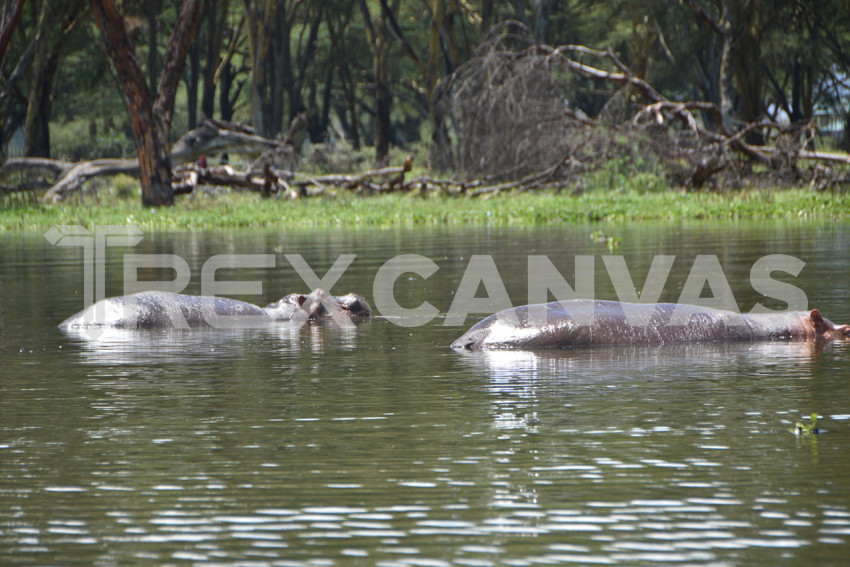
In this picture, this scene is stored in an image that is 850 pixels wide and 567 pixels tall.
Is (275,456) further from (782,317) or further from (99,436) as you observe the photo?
(782,317)

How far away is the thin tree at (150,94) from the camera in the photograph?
27.8 meters

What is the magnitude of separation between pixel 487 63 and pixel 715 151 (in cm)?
525

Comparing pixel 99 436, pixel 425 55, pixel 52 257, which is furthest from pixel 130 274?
pixel 425 55

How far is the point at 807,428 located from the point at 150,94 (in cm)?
2412

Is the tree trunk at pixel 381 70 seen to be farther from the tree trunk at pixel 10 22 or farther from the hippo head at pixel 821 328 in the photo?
the hippo head at pixel 821 328

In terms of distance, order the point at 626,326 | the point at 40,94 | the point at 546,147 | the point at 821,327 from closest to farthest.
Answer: the point at 626,326, the point at 821,327, the point at 546,147, the point at 40,94

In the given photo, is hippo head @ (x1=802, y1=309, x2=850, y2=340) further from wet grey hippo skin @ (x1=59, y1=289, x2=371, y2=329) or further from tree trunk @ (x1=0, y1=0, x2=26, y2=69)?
tree trunk @ (x1=0, y1=0, x2=26, y2=69)

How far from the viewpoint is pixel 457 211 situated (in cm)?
2683

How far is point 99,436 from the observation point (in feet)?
20.3

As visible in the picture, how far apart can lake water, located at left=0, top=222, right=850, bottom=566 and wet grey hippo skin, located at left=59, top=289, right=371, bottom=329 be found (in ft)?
1.37

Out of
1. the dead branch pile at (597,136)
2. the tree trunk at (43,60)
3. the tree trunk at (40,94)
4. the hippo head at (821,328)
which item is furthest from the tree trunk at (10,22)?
the hippo head at (821,328)

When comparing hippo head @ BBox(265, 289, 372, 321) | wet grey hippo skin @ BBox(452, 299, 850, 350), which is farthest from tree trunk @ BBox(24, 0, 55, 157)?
wet grey hippo skin @ BBox(452, 299, 850, 350)

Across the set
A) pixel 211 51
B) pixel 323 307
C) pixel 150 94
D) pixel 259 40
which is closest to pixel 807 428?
pixel 323 307

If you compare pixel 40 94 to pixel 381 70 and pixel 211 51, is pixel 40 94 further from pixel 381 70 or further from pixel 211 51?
pixel 381 70
